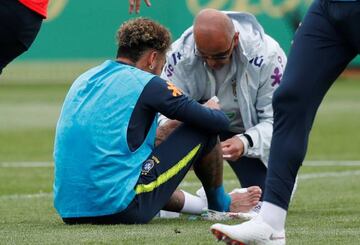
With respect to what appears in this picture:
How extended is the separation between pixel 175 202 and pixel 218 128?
0.80m

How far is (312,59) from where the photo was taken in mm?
5680

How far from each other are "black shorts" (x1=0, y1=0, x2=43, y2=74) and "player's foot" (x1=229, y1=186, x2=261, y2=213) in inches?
84.3

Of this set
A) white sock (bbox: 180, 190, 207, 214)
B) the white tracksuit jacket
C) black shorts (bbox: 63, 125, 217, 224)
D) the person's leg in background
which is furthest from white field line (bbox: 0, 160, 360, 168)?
the person's leg in background

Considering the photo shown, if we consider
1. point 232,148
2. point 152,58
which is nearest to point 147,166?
point 152,58

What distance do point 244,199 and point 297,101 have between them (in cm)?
253

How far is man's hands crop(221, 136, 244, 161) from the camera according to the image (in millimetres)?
8039

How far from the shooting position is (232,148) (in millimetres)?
8078

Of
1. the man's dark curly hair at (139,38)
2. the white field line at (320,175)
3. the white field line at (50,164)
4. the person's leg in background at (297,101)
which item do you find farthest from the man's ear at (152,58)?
the white field line at (50,164)

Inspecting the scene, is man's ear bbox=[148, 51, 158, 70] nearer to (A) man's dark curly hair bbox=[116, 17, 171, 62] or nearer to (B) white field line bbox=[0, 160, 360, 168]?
(A) man's dark curly hair bbox=[116, 17, 171, 62]

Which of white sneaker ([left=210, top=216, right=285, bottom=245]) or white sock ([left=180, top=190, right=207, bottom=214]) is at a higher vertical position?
white sneaker ([left=210, top=216, right=285, bottom=245])

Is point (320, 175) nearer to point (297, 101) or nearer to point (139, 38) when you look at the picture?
point (139, 38)

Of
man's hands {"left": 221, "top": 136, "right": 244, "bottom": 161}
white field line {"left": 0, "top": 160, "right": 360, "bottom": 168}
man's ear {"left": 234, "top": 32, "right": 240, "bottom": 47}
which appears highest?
man's ear {"left": 234, "top": 32, "right": 240, "bottom": 47}

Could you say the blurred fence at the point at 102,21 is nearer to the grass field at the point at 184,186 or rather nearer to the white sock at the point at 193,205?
the grass field at the point at 184,186

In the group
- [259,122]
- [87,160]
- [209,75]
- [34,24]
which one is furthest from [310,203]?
[34,24]
